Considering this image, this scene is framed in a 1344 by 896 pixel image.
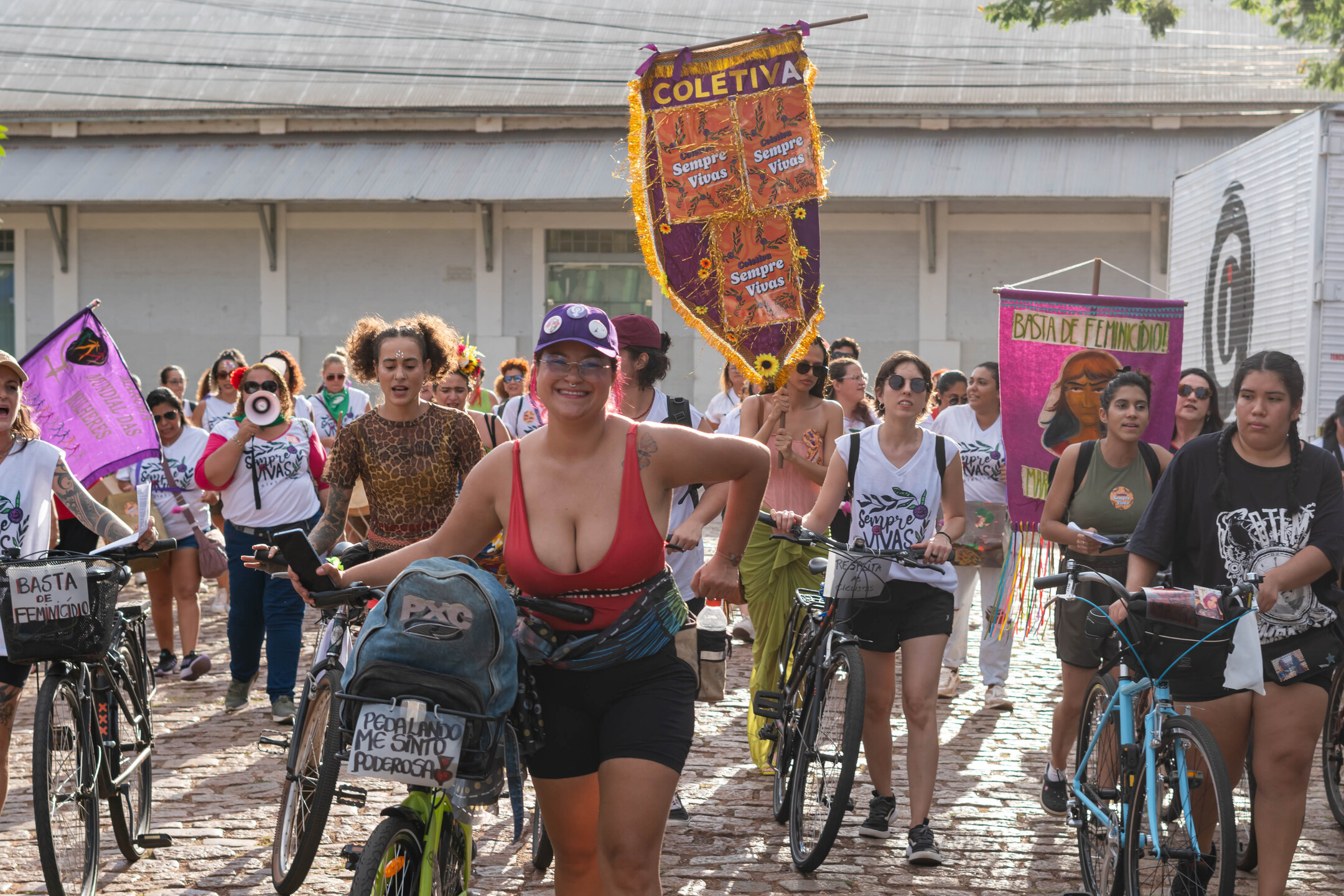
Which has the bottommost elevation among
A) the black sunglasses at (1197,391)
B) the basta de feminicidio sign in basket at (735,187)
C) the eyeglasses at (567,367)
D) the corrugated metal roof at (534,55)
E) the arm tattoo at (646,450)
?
the arm tattoo at (646,450)

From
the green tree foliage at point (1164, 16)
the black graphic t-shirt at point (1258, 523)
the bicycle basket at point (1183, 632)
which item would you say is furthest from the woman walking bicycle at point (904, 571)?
the green tree foliage at point (1164, 16)

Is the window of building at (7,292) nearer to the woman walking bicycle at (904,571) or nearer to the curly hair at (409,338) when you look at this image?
the curly hair at (409,338)

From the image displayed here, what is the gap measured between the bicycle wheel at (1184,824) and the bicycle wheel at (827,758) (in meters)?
1.15

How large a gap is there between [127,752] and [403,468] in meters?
1.51

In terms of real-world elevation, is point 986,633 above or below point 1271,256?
below

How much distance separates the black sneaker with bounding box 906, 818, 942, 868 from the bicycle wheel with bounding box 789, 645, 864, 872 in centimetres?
30

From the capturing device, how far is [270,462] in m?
8.45

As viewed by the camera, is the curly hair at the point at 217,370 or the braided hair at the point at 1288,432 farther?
the curly hair at the point at 217,370

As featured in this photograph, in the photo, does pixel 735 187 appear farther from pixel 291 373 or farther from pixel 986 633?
pixel 291 373

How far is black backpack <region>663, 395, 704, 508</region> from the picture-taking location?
654 centimetres

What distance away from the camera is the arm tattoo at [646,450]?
3.73 meters

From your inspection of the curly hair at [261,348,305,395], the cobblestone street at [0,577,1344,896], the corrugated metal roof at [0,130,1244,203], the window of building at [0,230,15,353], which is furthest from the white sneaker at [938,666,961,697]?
the window of building at [0,230,15,353]

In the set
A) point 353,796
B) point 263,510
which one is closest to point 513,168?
point 263,510

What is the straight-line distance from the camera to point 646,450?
374cm
